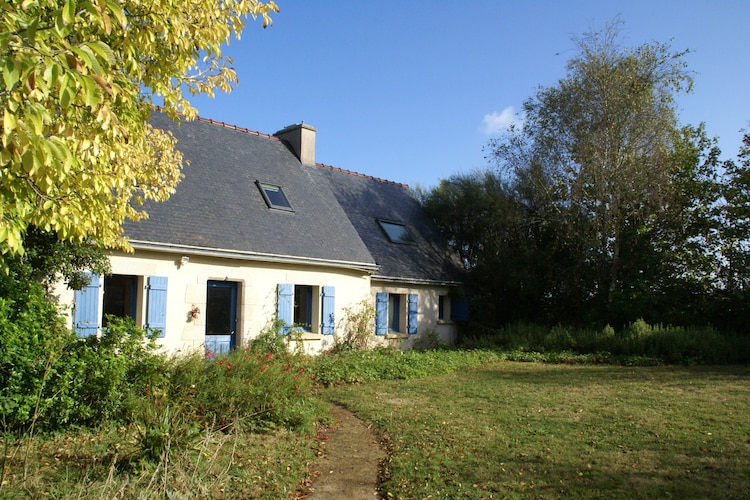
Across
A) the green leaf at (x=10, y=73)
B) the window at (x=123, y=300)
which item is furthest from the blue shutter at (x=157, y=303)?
the green leaf at (x=10, y=73)

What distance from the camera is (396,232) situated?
18984mm

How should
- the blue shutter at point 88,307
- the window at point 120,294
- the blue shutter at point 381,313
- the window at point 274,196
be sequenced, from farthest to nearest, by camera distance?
the blue shutter at point 381,313 → the window at point 274,196 → the window at point 120,294 → the blue shutter at point 88,307

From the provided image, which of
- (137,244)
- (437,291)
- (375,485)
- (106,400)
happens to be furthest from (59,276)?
(437,291)

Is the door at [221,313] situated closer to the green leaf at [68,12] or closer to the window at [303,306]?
the window at [303,306]

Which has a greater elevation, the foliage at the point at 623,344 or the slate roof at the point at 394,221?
the slate roof at the point at 394,221

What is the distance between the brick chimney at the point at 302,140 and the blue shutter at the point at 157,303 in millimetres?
7879

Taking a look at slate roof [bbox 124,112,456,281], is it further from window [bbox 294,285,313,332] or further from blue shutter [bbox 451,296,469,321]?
window [bbox 294,285,313,332]

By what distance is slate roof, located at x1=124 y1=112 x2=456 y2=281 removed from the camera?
12.3m

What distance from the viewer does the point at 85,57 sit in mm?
2549

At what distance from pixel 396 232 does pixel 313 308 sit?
5552mm

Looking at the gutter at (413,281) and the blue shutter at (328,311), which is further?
the gutter at (413,281)

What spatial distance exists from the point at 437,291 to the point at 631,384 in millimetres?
8112

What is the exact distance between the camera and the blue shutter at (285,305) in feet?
43.2

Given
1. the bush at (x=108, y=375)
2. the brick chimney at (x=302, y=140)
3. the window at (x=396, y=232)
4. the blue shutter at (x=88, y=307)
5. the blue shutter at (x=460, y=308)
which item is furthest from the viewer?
the blue shutter at (x=460, y=308)
